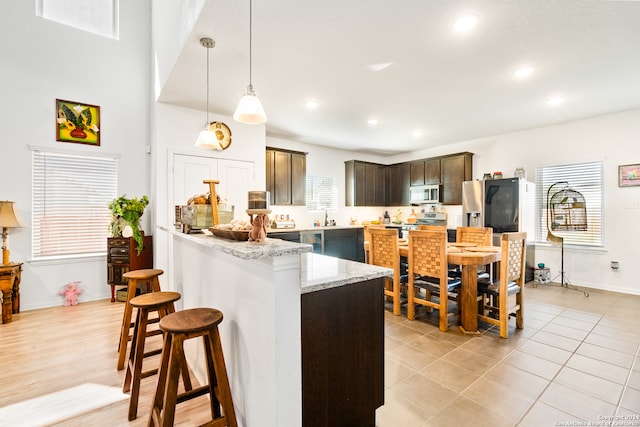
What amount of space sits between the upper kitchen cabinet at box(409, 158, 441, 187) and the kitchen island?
4.91m

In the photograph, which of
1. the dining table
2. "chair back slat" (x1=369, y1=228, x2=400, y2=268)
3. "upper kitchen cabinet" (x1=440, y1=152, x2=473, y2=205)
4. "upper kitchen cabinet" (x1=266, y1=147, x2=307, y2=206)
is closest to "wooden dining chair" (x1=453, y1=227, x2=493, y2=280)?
the dining table

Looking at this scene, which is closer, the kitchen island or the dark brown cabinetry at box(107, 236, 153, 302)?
the kitchen island

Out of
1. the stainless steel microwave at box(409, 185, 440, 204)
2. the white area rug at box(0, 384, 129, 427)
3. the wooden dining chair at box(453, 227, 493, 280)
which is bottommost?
the white area rug at box(0, 384, 129, 427)

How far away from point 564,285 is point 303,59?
5.33 meters

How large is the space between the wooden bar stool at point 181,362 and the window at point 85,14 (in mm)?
4892

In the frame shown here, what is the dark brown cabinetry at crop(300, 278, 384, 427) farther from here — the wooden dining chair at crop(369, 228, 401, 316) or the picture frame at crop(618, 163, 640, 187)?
the picture frame at crop(618, 163, 640, 187)

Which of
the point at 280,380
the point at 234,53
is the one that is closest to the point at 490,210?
the point at 234,53

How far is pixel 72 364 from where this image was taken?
2365 millimetres

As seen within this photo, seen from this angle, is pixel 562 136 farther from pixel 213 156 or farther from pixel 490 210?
pixel 213 156

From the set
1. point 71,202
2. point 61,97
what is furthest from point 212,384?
point 61,97

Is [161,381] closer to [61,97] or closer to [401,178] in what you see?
[61,97]

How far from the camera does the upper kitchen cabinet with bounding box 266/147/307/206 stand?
5141 millimetres

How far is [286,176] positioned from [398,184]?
2910 millimetres

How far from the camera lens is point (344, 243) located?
580 centimetres
